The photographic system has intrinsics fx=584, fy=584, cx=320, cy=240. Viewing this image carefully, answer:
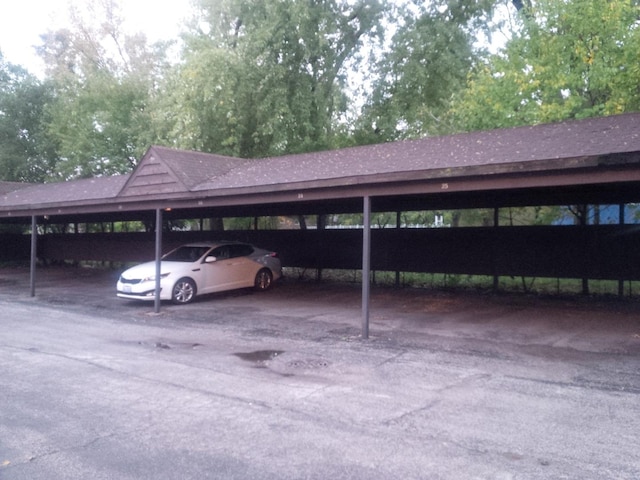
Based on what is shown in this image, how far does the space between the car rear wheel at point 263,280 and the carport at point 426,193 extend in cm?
193

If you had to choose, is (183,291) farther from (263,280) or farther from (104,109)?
(104,109)

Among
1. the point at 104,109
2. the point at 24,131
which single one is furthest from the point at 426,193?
the point at 24,131

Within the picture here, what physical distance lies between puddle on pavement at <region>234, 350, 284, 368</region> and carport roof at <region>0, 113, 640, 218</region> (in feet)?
10.3

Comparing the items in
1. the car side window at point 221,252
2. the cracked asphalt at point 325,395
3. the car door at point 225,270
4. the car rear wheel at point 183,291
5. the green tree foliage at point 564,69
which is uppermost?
the green tree foliage at point 564,69

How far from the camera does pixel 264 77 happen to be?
22.2 meters

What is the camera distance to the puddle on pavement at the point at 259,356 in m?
8.68

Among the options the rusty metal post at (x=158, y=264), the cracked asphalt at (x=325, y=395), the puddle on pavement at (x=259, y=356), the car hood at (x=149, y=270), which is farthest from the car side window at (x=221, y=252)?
the puddle on pavement at (x=259, y=356)

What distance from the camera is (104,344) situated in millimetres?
10086

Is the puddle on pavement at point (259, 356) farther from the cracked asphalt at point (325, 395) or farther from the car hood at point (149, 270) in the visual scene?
the car hood at point (149, 270)

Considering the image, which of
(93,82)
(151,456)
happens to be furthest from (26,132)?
(151,456)

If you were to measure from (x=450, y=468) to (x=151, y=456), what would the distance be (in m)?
2.46

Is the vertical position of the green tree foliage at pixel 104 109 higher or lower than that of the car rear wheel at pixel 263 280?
higher

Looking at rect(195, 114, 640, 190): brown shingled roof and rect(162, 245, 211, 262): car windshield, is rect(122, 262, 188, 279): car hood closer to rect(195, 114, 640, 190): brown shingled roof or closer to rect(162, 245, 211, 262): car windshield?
rect(162, 245, 211, 262): car windshield

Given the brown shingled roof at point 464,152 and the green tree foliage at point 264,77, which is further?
the green tree foliage at point 264,77
